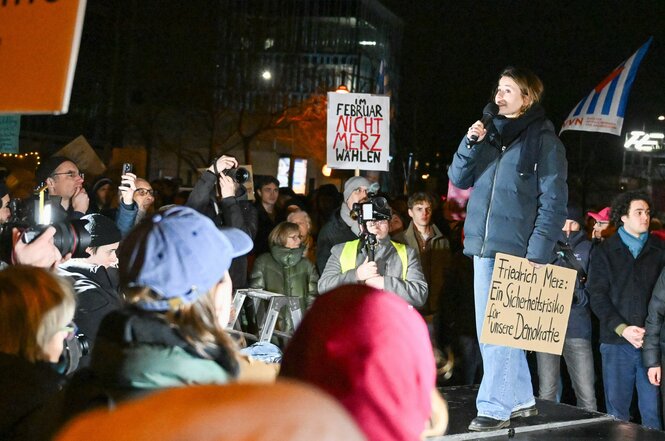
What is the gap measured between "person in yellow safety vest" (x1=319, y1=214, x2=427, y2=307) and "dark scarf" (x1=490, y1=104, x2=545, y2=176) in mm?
1465

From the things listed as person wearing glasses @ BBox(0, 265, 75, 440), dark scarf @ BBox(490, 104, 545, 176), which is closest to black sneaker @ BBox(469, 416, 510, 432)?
dark scarf @ BBox(490, 104, 545, 176)

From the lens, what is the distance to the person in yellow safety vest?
698cm

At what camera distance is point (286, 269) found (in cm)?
877

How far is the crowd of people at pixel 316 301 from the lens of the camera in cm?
182

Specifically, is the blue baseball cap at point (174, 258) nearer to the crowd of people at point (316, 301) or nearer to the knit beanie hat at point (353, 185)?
the crowd of people at point (316, 301)

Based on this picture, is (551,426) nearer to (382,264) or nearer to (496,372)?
(496,372)

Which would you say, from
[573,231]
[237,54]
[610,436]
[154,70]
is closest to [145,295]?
[610,436]

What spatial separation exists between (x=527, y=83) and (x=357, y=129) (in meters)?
3.84

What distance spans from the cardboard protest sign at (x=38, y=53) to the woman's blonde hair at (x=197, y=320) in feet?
4.90

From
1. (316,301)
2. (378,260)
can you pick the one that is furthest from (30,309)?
(378,260)

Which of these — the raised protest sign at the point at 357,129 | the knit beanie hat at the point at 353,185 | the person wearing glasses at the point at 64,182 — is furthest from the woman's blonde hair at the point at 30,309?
the raised protest sign at the point at 357,129

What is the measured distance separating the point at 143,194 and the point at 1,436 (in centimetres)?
590

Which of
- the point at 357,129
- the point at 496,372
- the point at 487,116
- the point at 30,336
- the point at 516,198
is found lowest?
the point at 496,372

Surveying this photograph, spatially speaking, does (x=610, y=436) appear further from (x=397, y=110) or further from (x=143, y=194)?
(x=397, y=110)
